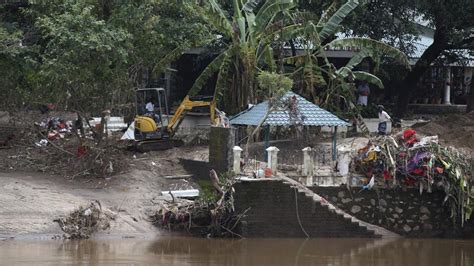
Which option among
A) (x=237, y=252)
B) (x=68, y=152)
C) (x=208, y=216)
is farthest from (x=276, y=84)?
(x=68, y=152)

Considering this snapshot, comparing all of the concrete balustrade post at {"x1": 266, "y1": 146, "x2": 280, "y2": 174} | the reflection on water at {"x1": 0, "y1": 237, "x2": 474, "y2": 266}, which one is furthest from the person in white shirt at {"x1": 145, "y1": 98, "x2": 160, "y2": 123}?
the reflection on water at {"x1": 0, "y1": 237, "x2": 474, "y2": 266}

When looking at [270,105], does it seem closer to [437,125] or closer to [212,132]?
[212,132]

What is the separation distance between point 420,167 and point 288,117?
12.5 ft

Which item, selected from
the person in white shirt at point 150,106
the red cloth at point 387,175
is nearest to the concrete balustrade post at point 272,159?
the red cloth at point 387,175

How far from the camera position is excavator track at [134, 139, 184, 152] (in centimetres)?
2447

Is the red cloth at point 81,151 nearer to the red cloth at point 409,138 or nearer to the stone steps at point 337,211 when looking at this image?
the stone steps at point 337,211

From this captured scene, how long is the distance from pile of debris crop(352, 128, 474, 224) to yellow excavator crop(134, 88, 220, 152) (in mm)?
5244

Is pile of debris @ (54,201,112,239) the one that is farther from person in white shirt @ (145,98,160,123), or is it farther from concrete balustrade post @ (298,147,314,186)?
person in white shirt @ (145,98,160,123)

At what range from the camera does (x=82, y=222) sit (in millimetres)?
18750

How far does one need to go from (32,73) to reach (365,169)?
9277 mm

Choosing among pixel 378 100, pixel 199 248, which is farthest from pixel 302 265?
pixel 378 100

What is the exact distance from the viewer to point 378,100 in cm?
3316

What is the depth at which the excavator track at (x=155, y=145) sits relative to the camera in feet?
80.3

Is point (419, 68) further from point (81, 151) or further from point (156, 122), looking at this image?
point (81, 151)
